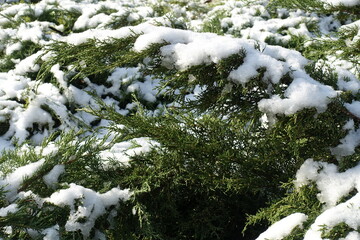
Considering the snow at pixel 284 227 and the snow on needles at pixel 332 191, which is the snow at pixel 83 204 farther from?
the snow on needles at pixel 332 191

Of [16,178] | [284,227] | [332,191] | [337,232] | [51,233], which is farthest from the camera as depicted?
[16,178]

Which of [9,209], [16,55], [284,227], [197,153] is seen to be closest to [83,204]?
[9,209]

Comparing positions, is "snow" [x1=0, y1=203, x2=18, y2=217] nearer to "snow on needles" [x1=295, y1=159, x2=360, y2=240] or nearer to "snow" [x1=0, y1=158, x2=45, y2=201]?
"snow" [x1=0, y1=158, x2=45, y2=201]

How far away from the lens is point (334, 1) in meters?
1.89

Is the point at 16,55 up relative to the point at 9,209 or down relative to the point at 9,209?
down

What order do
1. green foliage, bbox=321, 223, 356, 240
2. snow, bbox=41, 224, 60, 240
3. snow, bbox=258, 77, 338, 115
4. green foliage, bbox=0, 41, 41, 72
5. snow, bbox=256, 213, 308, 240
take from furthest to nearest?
1. green foliage, bbox=0, 41, 41, 72
2. snow, bbox=41, 224, 60, 240
3. snow, bbox=258, 77, 338, 115
4. snow, bbox=256, 213, 308, 240
5. green foliage, bbox=321, 223, 356, 240

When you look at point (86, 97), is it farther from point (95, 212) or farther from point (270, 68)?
point (270, 68)

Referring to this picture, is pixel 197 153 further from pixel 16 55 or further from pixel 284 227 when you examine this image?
pixel 16 55

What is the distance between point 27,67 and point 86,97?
0.75 meters

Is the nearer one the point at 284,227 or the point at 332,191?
the point at 284,227

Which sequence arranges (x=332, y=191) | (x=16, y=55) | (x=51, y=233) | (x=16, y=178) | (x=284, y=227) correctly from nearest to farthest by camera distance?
(x=284, y=227) < (x=332, y=191) < (x=51, y=233) < (x=16, y=178) < (x=16, y=55)

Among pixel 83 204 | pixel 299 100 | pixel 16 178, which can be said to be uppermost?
pixel 299 100

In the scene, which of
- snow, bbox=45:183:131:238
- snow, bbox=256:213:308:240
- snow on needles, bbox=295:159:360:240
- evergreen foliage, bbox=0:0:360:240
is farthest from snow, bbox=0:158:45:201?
snow on needles, bbox=295:159:360:240

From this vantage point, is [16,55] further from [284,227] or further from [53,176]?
[284,227]
